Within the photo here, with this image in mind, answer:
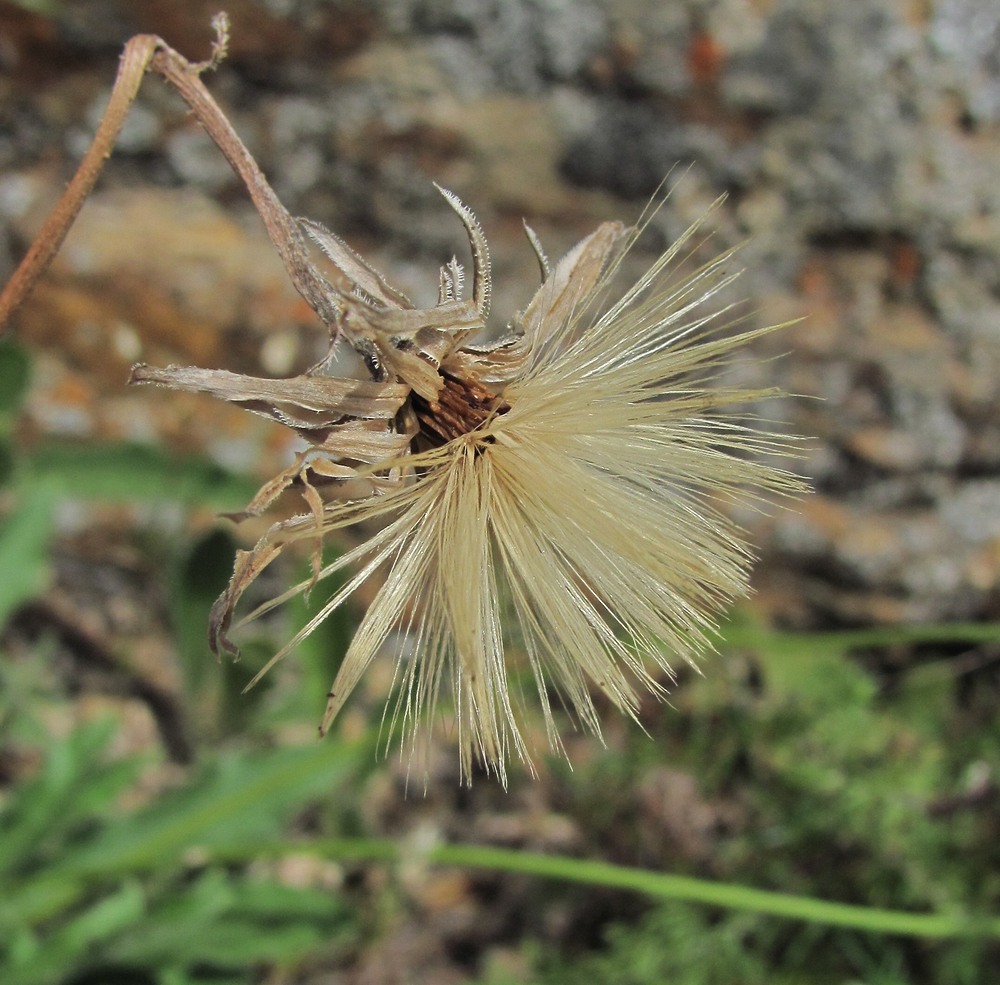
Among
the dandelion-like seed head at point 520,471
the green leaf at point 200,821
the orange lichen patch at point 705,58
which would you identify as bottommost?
the green leaf at point 200,821

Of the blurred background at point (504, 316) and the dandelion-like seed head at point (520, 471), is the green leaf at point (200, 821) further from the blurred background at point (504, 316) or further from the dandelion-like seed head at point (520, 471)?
the dandelion-like seed head at point (520, 471)

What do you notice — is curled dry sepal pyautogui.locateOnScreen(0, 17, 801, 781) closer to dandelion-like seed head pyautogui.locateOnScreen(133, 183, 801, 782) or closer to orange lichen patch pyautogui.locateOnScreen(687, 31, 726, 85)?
dandelion-like seed head pyautogui.locateOnScreen(133, 183, 801, 782)

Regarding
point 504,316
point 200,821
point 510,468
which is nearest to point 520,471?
point 510,468

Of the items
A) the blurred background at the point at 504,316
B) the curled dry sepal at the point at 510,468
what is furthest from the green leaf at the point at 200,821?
the curled dry sepal at the point at 510,468

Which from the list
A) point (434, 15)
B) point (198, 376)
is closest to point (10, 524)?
point (434, 15)

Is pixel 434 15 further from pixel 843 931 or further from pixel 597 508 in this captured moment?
pixel 843 931

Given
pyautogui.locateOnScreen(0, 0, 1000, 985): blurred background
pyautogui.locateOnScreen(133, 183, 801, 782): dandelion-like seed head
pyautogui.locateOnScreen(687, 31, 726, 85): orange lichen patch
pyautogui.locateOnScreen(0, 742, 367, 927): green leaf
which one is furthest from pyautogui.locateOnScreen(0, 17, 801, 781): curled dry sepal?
pyautogui.locateOnScreen(687, 31, 726, 85): orange lichen patch
